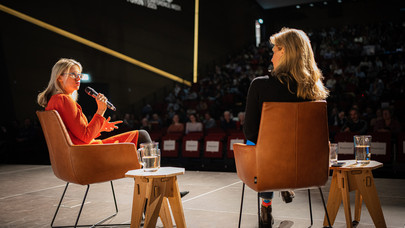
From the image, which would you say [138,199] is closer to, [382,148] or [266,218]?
[266,218]

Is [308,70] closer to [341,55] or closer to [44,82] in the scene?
[44,82]

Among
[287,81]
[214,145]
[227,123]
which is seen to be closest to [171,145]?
[214,145]

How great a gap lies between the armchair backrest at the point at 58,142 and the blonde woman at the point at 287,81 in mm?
1126

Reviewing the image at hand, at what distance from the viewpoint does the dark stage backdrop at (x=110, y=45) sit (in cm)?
866

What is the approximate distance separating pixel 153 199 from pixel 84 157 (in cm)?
57

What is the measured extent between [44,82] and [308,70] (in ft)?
27.3

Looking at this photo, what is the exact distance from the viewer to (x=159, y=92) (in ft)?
41.5

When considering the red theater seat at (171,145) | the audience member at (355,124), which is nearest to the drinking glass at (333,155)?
the audience member at (355,124)

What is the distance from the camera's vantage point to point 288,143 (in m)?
1.97

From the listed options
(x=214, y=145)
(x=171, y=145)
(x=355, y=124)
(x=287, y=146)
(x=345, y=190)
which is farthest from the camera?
(x=171, y=145)

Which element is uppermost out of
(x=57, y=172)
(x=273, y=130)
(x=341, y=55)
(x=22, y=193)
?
(x=341, y=55)

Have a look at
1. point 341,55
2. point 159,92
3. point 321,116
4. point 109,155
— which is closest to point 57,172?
point 109,155

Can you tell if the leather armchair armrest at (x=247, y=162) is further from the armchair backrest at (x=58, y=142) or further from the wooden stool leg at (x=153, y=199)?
the armchair backrest at (x=58, y=142)

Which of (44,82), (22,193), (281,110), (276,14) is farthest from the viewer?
(276,14)
